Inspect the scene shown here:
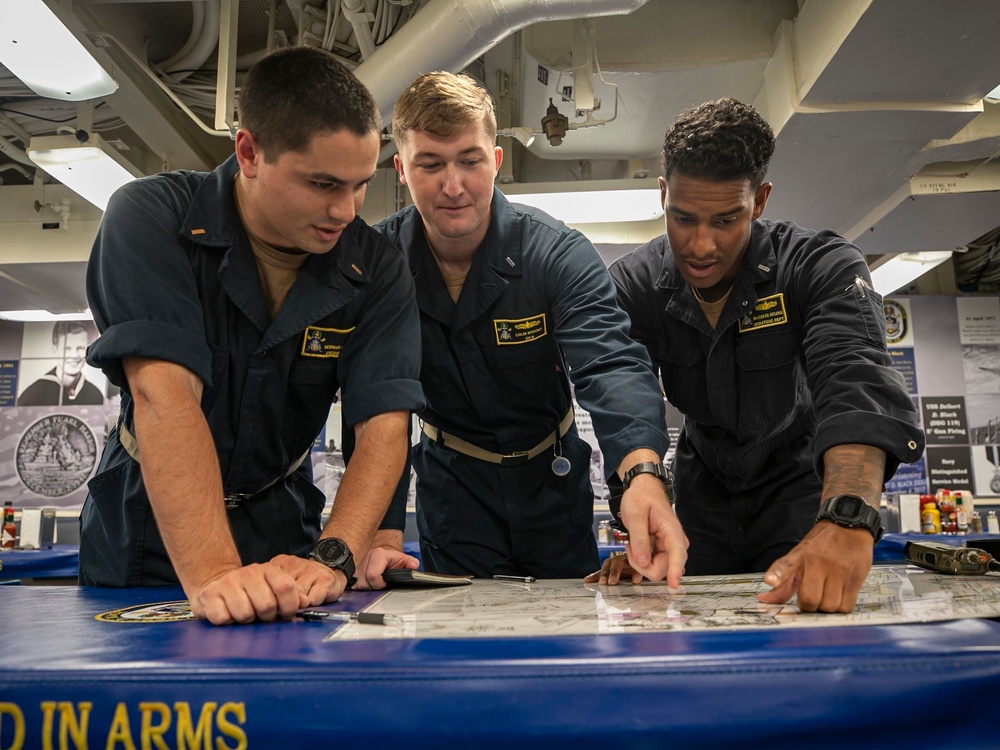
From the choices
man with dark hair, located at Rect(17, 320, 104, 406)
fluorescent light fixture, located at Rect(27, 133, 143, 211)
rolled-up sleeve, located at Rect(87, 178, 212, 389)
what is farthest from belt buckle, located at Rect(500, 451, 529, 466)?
man with dark hair, located at Rect(17, 320, 104, 406)

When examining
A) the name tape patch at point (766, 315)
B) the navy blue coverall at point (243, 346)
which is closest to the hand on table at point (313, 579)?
the navy blue coverall at point (243, 346)

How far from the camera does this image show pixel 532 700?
2.06 ft

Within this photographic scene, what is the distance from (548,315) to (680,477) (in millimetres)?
572

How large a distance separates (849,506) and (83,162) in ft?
11.9

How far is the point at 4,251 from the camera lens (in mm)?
4961

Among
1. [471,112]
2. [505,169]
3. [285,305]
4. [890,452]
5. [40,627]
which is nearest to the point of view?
[40,627]

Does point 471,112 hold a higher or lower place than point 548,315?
higher

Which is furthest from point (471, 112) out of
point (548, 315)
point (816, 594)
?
point (816, 594)

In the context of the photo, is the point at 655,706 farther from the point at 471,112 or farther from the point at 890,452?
the point at 471,112

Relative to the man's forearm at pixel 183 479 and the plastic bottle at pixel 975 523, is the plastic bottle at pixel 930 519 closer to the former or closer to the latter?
the plastic bottle at pixel 975 523

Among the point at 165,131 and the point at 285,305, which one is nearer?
the point at 285,305

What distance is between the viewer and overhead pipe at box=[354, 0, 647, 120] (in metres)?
2.53

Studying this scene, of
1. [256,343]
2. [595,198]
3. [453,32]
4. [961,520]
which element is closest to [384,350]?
[256,343]

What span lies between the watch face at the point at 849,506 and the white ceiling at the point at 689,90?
1.92m
